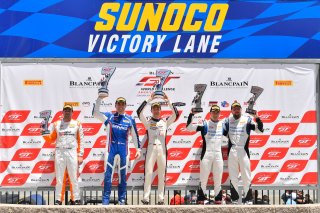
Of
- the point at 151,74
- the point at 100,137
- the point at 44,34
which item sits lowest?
the point at 100,137

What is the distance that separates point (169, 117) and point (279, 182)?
2508 mm

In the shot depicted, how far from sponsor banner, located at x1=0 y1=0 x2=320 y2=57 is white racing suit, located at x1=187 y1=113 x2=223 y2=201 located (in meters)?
1.36

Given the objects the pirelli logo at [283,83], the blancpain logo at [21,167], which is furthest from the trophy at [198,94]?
the blancpain logo at [21,167]

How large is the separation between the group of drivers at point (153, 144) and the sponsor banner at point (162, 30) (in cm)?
104

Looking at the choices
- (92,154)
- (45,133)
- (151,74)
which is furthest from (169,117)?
(45,133)

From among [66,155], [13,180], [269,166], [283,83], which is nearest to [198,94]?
[283,83]

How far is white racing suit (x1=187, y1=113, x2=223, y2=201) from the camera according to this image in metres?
11.0

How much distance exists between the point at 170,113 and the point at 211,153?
43.2 inches

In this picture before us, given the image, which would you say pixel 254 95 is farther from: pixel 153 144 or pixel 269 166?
pixel 153 144

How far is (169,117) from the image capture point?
11156 mm

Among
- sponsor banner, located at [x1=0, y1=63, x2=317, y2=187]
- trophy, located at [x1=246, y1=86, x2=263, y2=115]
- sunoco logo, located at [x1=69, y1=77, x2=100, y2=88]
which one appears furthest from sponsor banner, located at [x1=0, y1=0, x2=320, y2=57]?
sunoco logo, located at [x1=69, y1=77, x2=100, y2=88]

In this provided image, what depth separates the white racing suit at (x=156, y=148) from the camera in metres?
11.0

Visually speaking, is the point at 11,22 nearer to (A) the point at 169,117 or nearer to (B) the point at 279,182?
(A) the point at 169,117

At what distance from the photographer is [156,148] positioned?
11008 millimetres
